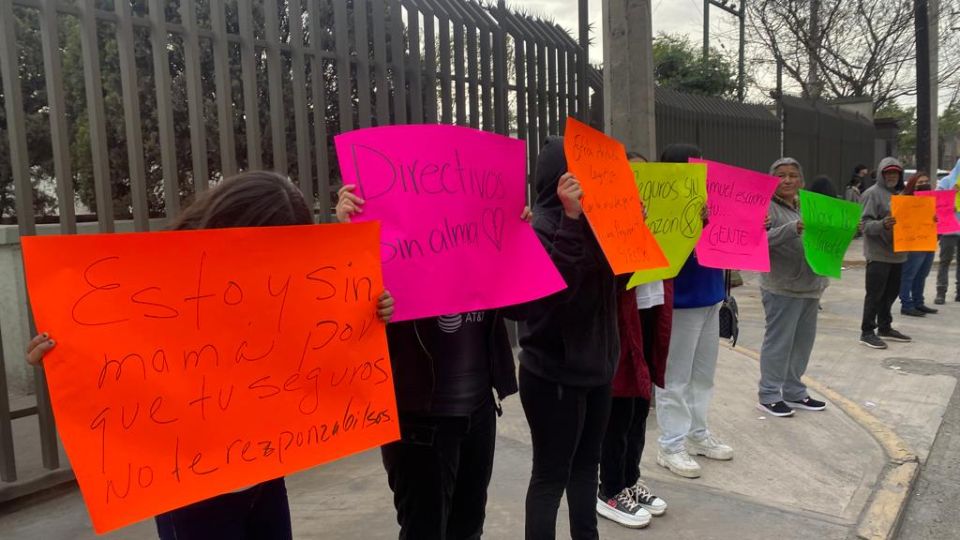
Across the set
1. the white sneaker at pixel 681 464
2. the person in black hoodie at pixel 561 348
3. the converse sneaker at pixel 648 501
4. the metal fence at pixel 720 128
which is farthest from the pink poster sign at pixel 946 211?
the person in black hoodie at pixel 561 348

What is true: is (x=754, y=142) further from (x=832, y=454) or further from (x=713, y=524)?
(x=713, y=524)

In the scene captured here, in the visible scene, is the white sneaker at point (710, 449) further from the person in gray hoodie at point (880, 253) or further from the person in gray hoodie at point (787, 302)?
the person in gray hoodie at point (880, 253)

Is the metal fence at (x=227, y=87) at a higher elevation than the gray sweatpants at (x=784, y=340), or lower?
higher

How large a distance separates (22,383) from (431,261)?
4.82 meters

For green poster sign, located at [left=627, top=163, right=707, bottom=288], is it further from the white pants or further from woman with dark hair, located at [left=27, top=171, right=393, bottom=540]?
woman with dark hair, located at [left=27, top=171, right=393, bottom=540]

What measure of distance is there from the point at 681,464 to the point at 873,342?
4.37m

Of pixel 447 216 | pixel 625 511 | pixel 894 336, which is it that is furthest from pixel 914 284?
pixel 447 216

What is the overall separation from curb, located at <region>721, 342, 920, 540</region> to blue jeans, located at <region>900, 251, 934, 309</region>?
4106mm

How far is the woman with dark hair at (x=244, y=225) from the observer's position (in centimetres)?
180

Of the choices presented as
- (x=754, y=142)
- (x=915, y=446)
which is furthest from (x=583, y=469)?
(x=754, y=142)

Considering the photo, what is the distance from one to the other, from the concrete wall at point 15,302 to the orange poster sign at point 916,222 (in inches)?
252

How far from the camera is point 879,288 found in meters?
7.34

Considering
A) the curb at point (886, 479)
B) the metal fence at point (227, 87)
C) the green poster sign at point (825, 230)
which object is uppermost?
the metal fence at point (227, 87)

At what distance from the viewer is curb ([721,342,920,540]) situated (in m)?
3.55
